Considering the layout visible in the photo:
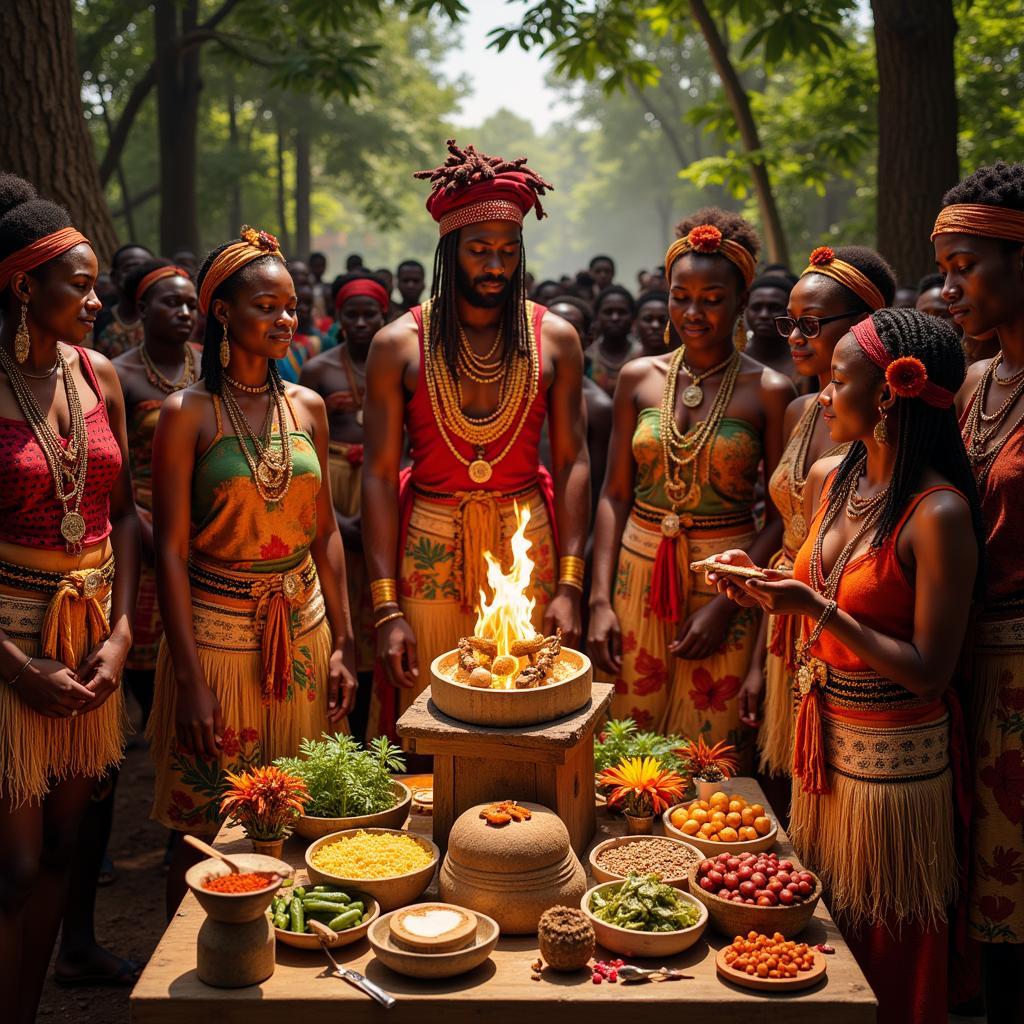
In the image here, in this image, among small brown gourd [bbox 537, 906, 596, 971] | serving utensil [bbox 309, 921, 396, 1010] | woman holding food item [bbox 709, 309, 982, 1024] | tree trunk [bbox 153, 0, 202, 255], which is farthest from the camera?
tree trunk [bbox 153, 0, 202, 255]

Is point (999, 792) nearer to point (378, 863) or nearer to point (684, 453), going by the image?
point (684, 453)

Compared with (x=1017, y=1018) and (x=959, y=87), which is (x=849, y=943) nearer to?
(x=1017, y=1018)

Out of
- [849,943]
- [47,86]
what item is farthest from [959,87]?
[849,943]

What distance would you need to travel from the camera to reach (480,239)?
4438mm

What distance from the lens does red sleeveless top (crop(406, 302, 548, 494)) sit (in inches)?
182

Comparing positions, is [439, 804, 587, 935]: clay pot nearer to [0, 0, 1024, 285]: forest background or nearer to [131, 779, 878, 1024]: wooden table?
[131, 779, 878, 1024]: wooden table

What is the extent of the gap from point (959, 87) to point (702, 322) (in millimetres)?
13575

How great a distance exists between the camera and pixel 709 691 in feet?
15.4

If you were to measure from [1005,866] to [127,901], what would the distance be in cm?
396

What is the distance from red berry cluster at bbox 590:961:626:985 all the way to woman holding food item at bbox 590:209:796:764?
183 cm

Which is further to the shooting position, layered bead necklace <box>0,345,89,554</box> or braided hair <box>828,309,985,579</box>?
layered bead necklace <box>0,345,89,554</box>

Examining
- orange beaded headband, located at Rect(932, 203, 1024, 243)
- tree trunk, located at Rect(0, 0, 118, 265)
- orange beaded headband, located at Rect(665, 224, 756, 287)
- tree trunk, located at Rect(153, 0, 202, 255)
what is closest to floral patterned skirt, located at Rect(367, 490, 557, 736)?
orange beaded headband, located at Rect(665, 224, 756, 287)

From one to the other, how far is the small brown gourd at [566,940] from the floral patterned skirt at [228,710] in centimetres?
159

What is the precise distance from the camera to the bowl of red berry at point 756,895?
3.09 meters
